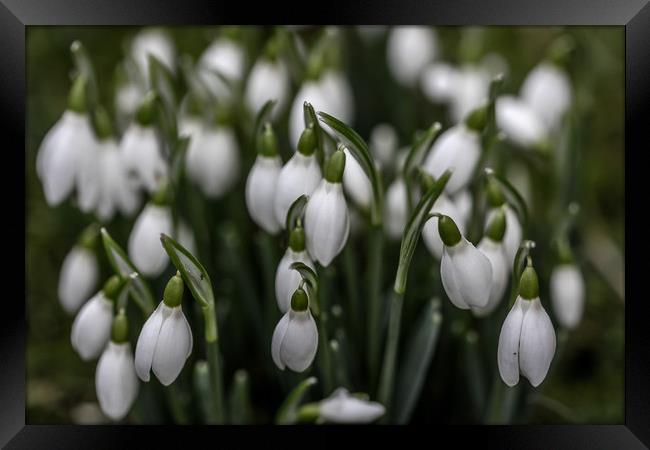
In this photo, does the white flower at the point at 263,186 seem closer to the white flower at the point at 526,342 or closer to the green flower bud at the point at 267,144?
the green flower bud at the point at 267,144

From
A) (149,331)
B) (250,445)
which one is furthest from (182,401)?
(149,331)

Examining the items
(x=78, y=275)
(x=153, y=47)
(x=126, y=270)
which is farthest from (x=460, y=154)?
(x=153, y=47)

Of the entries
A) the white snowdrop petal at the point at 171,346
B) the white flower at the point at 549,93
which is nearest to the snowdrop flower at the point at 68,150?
the white snowdrop petal at the point at 171,346

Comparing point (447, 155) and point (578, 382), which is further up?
point (447, 155)

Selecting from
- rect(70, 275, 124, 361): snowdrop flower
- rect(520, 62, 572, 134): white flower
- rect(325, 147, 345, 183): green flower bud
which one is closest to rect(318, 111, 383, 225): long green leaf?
rect(325, 147, 345, 183): green flower bud

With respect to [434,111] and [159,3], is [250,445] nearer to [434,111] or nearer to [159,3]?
[159,3]

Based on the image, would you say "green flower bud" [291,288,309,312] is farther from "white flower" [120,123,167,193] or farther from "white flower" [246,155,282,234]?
"white flower" [120,123,167,193]

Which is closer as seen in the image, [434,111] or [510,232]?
[510,232]
